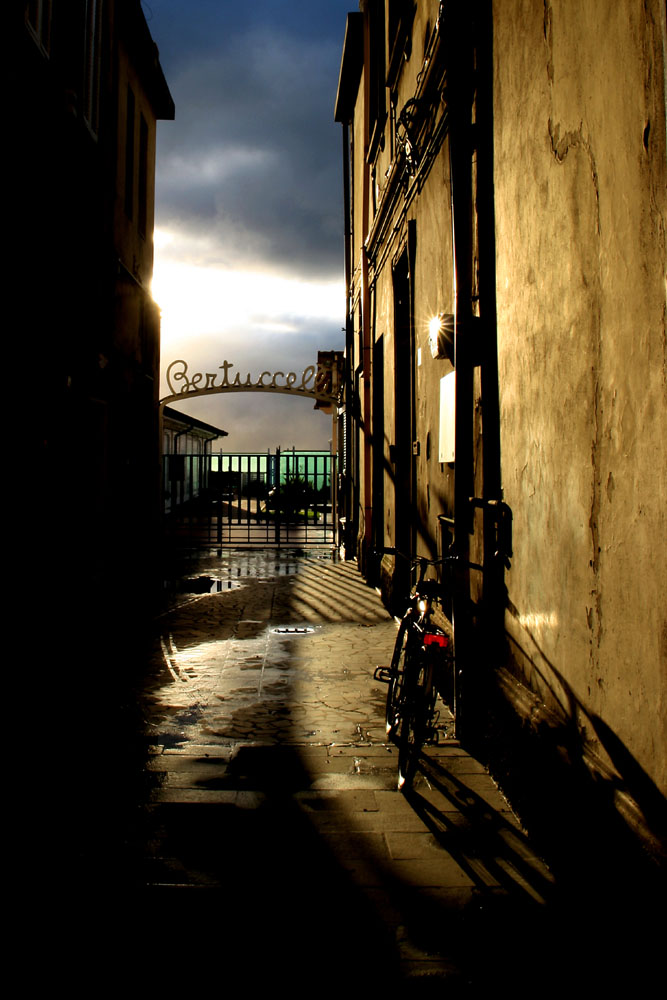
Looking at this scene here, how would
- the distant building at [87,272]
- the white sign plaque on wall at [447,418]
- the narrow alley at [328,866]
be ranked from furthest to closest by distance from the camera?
1. the distant building at [87,272]
2. the white sign plaque on wall at [447,418]
3. the narrow alley at [328,866]

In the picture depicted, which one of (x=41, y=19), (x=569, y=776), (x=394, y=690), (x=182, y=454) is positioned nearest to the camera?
(x=569, y=776)

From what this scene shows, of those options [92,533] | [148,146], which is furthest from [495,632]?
[148,146]

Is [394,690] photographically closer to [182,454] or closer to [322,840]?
[322,840]

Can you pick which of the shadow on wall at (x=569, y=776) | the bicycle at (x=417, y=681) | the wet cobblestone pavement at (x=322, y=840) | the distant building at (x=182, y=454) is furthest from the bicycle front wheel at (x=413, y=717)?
the distant building at (x=182, y=454)

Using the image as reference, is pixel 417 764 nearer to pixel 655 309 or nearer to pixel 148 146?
pixel 655 309

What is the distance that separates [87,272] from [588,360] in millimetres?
7700

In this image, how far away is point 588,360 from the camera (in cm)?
268

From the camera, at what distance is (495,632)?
13.4ft

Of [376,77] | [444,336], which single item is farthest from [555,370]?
[376,77]

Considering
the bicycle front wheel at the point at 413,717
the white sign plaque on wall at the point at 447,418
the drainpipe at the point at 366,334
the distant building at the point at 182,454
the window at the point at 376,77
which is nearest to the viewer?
the bicycle front wheel at the point at 413,717

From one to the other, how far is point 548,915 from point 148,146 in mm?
13485

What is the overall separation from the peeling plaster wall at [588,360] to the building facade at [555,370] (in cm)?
1

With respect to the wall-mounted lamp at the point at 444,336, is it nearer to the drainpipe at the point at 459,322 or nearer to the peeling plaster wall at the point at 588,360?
the drainpipe at the point at 459,322

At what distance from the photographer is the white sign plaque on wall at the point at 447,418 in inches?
197
